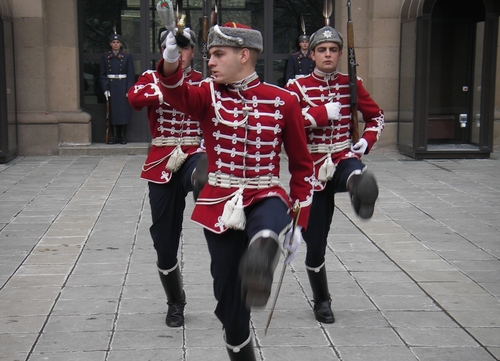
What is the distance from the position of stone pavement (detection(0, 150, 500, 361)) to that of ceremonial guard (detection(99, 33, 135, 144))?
387 cm

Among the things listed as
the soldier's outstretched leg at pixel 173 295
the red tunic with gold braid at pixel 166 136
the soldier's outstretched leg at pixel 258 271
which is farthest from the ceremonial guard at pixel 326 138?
the soldier's outstretched leg at pixel 258 271

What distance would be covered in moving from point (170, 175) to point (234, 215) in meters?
1.37

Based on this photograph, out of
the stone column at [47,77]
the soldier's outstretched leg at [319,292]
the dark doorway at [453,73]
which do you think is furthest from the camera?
the dark doorway at [453,73]

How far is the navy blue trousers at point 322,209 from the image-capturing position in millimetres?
4988

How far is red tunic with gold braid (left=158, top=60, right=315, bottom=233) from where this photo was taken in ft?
12.2

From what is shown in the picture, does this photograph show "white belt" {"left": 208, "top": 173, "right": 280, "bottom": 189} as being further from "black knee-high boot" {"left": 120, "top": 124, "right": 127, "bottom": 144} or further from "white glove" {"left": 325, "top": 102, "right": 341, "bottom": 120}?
"black knee-high boot" {"left": 120, "top": 124, "right": 127, "bottom": 144}

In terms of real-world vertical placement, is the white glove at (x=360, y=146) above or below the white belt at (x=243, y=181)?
above

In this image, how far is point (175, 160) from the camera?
16.0 ft

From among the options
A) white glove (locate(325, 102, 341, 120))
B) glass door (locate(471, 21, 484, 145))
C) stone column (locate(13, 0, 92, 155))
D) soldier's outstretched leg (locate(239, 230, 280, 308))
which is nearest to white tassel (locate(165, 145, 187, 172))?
white glove (locate(325, 102, 341, 120))

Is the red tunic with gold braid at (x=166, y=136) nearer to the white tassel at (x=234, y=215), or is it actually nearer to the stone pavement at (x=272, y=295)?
the stone pavement at (x=272, y=295)

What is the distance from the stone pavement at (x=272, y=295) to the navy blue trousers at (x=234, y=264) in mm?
831

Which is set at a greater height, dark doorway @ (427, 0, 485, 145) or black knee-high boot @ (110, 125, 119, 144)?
dark doorway @ (427, 0, 485, 145)

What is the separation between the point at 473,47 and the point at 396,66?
1289 millimetres

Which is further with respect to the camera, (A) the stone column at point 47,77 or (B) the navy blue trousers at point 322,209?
(A) the stone column at point 47,77
